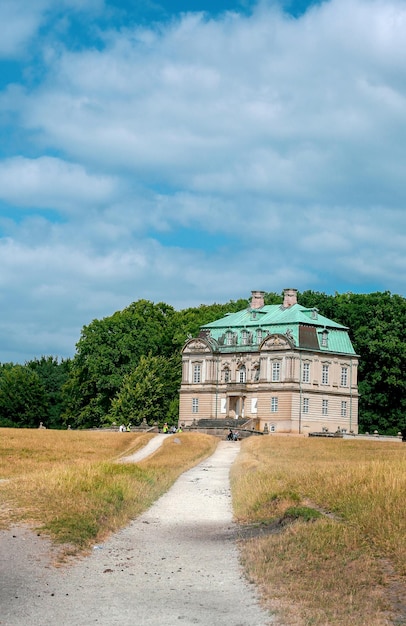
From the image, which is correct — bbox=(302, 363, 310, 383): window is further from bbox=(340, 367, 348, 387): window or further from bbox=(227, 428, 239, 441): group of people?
bbox=(227, 428, 239, 441): group of people

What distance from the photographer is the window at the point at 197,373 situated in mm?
113562

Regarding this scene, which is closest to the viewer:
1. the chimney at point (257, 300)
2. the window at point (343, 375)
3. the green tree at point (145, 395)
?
the window at point (343, 375)

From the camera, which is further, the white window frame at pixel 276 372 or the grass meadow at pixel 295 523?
the white window frame at pixel 276 372

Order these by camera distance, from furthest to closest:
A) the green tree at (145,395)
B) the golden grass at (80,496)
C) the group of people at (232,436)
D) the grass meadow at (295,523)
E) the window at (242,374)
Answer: the green tree at (145,395), the window at (242,374), the group of people at (232,436), the golden grass at (80,496), the grass meadow at (295,523)

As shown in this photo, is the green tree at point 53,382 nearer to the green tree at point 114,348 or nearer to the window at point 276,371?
the green tree at point 114,348

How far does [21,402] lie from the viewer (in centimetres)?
12812

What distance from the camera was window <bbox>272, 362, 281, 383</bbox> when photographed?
108m

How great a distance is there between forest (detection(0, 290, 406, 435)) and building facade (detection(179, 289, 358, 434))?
3415 millimetres

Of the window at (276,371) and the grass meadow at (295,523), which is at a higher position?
the window at (276,371)

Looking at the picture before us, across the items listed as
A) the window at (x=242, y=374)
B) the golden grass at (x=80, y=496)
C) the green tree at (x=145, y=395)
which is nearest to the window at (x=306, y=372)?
the window at (x=242, y=374)

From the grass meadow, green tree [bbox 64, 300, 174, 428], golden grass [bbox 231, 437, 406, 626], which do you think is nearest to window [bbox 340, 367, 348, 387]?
green tree [bbox 64, 300, 174, 428]

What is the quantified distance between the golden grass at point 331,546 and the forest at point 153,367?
266 ft

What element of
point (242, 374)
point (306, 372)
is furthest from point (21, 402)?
point (306, 372)

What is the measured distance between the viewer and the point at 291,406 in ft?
346
